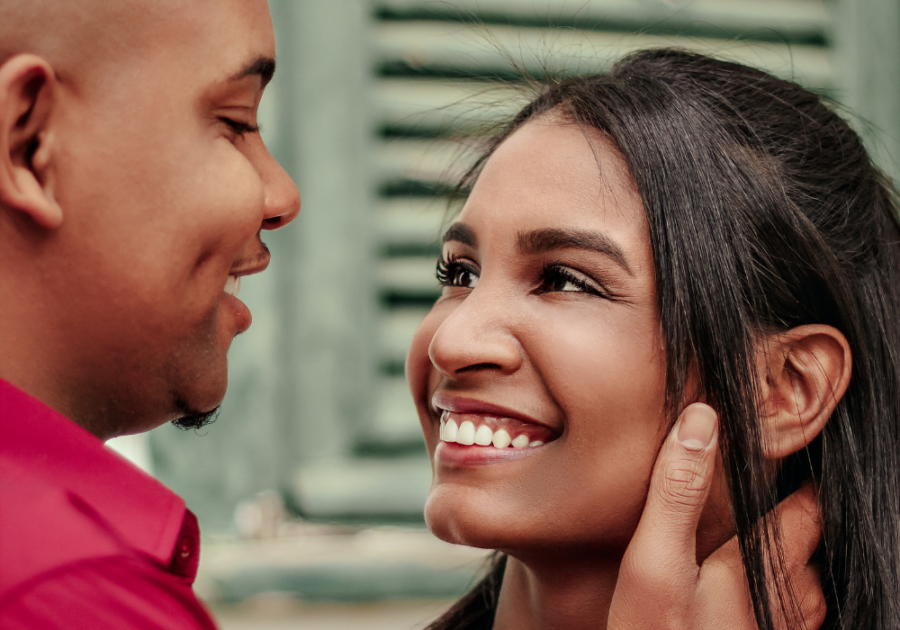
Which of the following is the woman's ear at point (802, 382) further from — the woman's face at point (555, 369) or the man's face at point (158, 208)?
the man's face at point (158, 208)

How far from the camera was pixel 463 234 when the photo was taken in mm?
1621

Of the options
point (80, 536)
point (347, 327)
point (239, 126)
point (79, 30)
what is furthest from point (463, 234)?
point (347, 327)

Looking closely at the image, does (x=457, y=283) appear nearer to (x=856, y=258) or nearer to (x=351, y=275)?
(x=856, y=258)

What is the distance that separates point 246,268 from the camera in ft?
4.60

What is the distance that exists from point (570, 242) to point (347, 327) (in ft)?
4.27

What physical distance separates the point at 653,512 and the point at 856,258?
2.09 ft

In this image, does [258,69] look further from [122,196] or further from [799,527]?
[799,527]

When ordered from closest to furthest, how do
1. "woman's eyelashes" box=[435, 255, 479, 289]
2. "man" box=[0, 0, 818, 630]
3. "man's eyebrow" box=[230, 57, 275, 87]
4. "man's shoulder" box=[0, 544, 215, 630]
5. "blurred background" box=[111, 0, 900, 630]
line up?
"man's shoulder" box=[0, 544, 215, 630], "man" box=[0, 0, 818, 630], "man's eyebrow" box=[230, 57, 275, 87], "woman's eyelashes" box=[435, 255, 479, 289], "blurred background" box=[111, 0, 900, 630]

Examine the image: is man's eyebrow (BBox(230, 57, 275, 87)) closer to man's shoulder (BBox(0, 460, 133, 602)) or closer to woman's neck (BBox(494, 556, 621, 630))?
man's shoulder (BBox(0, 460, 133, 602))

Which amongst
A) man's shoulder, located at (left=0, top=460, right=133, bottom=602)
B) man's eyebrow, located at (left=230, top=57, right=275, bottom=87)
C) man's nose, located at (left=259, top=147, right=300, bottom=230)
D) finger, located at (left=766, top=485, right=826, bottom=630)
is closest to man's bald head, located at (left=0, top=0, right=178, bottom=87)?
man's eyebrow, located at (left=230, top=57, right=275, bottom=87)

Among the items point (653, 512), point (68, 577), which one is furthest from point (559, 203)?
point (68, 577)

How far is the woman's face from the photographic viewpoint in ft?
4.62

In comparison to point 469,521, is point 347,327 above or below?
above

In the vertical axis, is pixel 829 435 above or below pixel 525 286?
below
